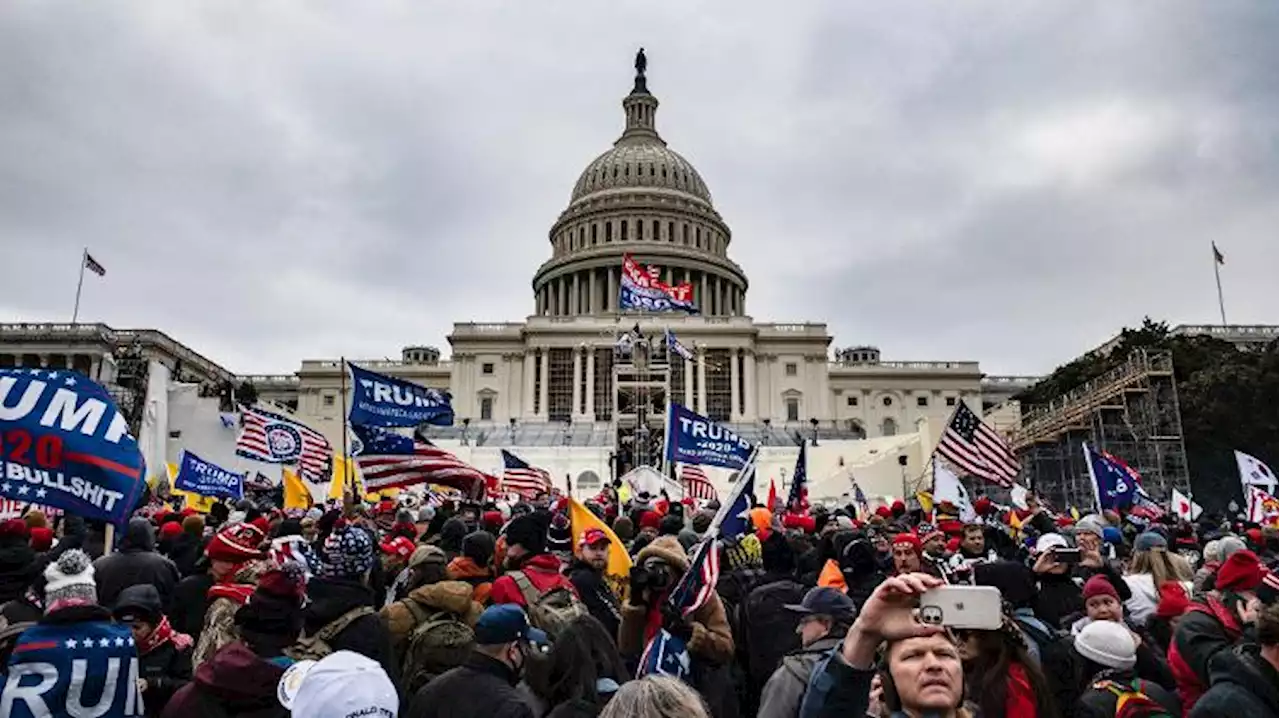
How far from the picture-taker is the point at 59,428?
20.8ft

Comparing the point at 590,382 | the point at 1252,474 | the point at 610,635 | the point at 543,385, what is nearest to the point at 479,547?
the point at 610,635

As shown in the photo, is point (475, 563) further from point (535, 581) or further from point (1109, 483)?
Result: point (1109, 483)

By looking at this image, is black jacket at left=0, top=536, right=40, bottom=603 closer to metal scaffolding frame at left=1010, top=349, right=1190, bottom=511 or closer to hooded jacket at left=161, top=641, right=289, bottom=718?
hooded jacket at left=161, top=641, right=289, bottom=718

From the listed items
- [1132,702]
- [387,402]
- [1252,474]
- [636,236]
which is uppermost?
[636,236]

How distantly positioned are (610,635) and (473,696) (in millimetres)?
1435

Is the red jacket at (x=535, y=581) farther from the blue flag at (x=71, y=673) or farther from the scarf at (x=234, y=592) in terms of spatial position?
the blue flag at (x=71, y=673)

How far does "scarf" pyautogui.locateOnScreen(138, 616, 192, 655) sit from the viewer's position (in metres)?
4.20

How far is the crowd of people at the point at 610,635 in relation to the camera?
2693 mm

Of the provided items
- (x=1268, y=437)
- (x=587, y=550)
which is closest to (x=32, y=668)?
(x=587, y=550)

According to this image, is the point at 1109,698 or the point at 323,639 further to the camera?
the point at 323,639

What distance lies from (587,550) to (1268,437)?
4044 centimetres

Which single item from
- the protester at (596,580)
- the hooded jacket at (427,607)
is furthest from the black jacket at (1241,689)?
the hooded jacket at (427,607)

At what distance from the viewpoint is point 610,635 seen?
4.55 m

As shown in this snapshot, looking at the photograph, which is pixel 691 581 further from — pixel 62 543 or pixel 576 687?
pixel 62 543
